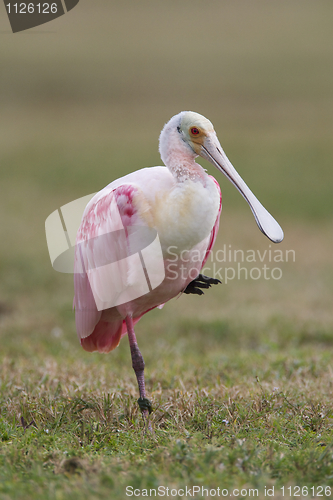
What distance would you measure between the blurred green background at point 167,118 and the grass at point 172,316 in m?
0.07

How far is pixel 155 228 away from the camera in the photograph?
146 inches

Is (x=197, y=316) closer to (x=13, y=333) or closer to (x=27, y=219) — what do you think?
(x=13, y=333)

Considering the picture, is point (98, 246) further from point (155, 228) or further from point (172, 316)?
point (172, 316)

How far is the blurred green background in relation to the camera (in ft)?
28.3

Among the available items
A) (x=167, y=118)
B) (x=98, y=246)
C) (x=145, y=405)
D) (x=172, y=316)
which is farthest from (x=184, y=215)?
(x=167, y=118)

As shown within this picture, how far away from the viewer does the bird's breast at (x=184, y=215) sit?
12.0ft

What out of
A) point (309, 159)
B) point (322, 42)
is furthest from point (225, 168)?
point (322, 42)

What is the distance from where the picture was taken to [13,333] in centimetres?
697

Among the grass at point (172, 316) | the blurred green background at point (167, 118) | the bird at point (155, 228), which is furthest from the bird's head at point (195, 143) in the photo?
the blurred green background at point (167, 118)

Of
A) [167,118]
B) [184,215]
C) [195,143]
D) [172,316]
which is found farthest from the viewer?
[167,118]

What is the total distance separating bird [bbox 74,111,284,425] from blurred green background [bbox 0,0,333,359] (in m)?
2.33

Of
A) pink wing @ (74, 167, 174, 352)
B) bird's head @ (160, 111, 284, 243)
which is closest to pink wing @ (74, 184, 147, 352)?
pink wing @ (74, 167, 174, 352)

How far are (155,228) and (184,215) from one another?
201 mm

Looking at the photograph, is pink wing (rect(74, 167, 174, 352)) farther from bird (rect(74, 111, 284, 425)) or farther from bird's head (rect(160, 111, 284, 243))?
bird's head (rect(160, 111, 284, 243))
